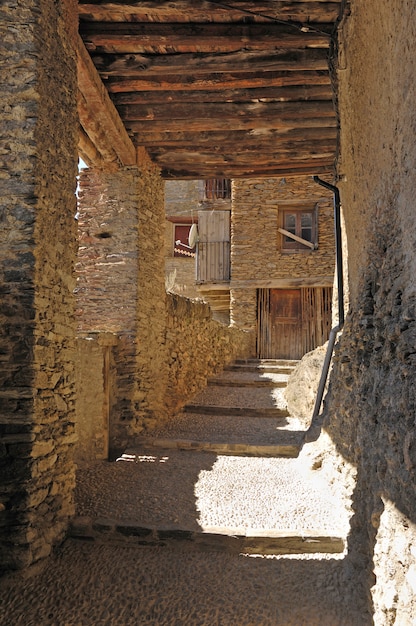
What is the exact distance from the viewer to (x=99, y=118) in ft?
17.2

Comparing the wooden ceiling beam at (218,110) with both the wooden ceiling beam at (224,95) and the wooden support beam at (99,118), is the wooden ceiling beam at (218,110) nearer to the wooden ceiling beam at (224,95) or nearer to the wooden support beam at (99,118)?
the wooden ceiling beam at (224,95)

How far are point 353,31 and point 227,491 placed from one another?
433 centimetres

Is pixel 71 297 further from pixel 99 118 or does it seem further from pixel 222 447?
pixel 222 447

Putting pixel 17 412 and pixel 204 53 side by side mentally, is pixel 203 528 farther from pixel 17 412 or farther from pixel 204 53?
pixel 204 53

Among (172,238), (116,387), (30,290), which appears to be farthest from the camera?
(172,238)

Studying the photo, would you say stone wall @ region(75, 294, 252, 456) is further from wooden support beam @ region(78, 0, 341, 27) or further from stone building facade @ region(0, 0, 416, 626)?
wooden support beam @ region(78, 0, 341, 27)

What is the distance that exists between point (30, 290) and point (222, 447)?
3.49 meters

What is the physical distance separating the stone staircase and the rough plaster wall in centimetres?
58

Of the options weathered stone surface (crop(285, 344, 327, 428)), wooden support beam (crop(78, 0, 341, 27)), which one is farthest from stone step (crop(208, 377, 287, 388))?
wooden support beam (crop(78, 0, 341, 27))

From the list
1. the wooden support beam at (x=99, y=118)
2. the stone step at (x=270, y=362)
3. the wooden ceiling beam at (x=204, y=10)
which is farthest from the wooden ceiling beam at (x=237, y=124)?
the stone step at (x=270, y=362)

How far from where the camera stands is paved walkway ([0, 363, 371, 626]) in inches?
113

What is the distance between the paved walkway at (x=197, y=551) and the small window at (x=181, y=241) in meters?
15.1

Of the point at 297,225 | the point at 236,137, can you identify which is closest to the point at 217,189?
the point at 297,225

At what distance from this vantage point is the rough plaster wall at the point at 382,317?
7.95 feet
